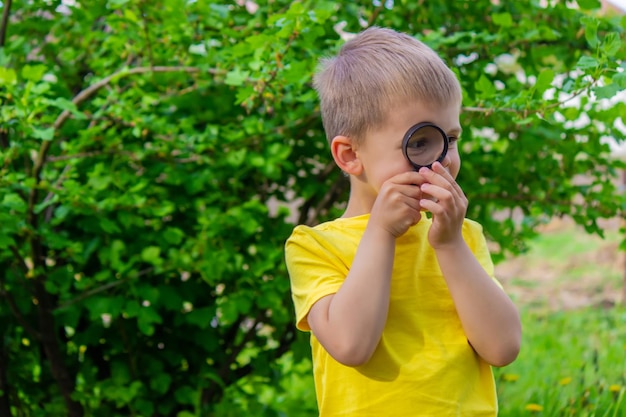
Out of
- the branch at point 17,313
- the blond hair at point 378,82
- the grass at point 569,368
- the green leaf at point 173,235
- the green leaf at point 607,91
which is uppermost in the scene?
the blond hair at point 378,82

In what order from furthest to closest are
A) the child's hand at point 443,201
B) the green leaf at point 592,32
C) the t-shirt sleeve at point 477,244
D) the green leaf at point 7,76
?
the green leaf at point 7,76 → the green leaf at point 592,32 → the t-shirt sleeve at point 477,244 → the child's hand at point 443,201

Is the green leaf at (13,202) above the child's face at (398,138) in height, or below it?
below

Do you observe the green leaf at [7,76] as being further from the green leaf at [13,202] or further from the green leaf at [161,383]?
the green leaf at [161,383]

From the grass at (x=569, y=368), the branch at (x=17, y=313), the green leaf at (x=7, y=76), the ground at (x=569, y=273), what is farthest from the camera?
the ground at (x=569, y=273)

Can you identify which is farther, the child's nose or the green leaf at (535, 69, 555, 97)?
the green leaf at (535, 69, 555, 97)

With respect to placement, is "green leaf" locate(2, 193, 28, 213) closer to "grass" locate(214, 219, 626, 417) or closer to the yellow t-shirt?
the yellow t-shirt

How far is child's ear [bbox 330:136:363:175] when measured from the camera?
62.9 inches

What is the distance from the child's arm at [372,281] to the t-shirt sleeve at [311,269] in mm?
74

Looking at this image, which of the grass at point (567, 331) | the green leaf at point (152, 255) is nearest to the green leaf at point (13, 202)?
the green leaf at point (152, 255)

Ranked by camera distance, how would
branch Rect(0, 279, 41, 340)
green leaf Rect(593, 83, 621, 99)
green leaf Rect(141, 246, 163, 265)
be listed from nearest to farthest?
1. green leaf Rect(593, 83, 621, 99)
2. green leaf Rect(141, 246, 163, 265)
3. branch Rect(0, 279, 41, 340)

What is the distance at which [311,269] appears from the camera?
1598mm

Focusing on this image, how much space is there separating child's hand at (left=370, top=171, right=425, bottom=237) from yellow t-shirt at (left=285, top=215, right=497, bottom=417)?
5.1 inches

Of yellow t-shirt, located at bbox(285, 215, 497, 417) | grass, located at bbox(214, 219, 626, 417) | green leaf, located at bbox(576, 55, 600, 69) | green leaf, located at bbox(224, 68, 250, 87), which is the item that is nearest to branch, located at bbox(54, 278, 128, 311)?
grass, located at bbox(214, 219, 626, 417)

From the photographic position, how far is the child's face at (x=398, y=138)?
1.50 m
